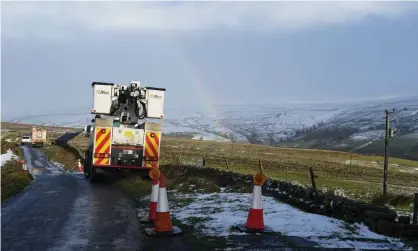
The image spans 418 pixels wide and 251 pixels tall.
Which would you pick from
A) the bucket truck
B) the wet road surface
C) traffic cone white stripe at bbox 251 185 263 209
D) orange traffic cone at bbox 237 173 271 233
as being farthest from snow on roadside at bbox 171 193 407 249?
the bucket truck

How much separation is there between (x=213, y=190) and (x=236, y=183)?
64.9 inches

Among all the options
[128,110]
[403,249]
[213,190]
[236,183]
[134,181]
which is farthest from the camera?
[128,110]

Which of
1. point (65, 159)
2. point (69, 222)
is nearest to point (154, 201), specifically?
point (69, 222)

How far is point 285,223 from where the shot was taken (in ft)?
29.7

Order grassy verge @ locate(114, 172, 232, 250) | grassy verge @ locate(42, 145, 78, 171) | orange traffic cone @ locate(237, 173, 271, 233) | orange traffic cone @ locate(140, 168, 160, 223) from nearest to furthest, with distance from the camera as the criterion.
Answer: grassy verge @ locate(114, 172, 232, 250) < orange traffic cone @ locate(237, 173, 271, 233) < orange traffic cone @ locate(140, 168, 160, 223) < grassy verge @ locate(42, 145, 78, 171)

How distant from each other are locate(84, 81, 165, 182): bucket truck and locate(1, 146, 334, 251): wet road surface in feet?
13.8

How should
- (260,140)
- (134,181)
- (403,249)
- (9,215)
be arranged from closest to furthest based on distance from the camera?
(403,249) → (9,215) → (134,181) → (260,140)

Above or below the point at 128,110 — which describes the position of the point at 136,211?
below

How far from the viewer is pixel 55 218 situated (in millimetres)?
9969

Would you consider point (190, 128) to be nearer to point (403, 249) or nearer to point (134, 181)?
point (134, 181)

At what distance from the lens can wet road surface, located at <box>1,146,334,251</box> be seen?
747 centimetres

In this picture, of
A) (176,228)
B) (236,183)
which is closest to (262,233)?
(176,228)

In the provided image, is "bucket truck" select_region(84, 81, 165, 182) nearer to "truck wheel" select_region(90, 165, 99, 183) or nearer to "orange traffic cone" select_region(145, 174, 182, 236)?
"truck wheel" select_region(90, 165, 99, 183)

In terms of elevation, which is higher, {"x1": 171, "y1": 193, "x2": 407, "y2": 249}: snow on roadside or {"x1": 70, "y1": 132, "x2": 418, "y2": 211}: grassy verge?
{"x1": 171, "y1": 193, "x2": 407, "y2": 249}: snow on roadside
